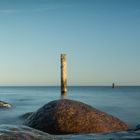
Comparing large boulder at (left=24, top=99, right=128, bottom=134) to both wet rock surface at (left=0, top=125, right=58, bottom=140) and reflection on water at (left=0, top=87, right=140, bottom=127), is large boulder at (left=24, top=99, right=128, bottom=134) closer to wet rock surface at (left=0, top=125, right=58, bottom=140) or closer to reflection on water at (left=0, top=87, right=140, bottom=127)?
reflection on water at (left=0, top=87, right=140, bottom=127)

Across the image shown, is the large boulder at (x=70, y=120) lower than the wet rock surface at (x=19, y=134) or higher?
lower

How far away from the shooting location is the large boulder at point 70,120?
1072 cm

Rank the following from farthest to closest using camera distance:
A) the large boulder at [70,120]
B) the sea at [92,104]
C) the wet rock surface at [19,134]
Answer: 1. the sea at [92,104]
2. the large boulder at [70,120]
3. the wet rock surface at [19,134]

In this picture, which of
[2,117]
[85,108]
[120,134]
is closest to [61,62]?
[2,117]

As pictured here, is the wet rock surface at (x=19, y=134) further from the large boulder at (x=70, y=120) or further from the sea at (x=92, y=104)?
the large boulder at (x=70, y=120)

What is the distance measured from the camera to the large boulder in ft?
35.2

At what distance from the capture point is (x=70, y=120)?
1088 centimetres

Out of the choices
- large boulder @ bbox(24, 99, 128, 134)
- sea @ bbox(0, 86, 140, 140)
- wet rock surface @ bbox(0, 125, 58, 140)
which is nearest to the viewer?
wet rock surface @ bbox(0, 125, 58, 140)

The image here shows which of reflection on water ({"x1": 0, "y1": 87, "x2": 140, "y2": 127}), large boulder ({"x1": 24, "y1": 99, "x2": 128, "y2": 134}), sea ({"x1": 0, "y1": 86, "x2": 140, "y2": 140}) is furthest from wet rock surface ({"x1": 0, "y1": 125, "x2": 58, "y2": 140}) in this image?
reflection on water ({"x1": 0, "y1": 87, "x2": 140, "y2": 127})

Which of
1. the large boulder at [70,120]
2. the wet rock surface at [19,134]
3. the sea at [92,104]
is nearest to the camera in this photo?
the wet rock surface at [19,134]

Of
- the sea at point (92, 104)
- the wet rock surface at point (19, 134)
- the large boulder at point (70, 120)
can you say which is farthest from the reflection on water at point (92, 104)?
the wet rock surface at point (19, 134)

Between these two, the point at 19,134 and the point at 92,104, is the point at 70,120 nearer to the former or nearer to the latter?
the point at 19,134

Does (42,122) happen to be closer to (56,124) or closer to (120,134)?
(56,124)

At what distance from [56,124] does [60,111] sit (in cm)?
46
